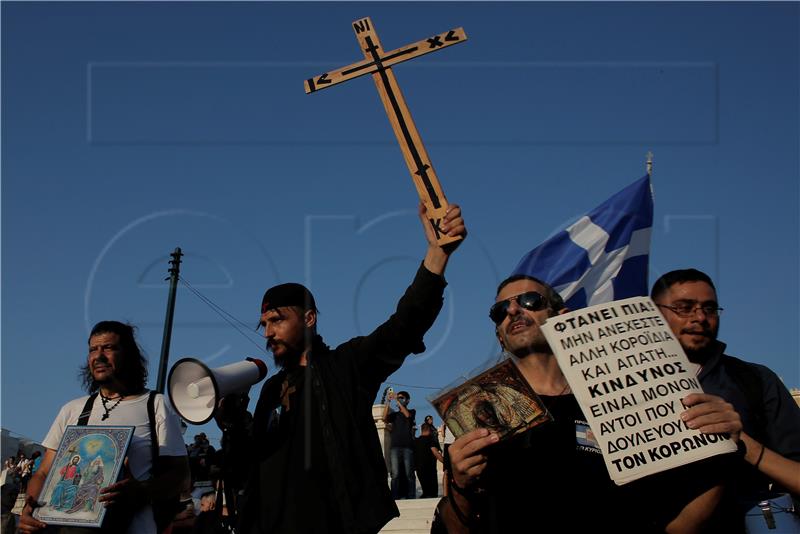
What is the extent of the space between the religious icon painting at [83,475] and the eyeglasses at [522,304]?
216cm

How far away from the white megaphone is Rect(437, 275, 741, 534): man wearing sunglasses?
1398 mm

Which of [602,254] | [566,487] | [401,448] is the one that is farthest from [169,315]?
[566,487]

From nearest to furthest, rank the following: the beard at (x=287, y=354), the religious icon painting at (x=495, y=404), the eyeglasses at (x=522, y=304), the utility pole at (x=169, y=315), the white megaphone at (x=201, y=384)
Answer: the religious icon painting at (x=495, y=404) < the eyeglasses at (x=522, y=304) < the white megaphone at (x=201, y=384) < the beard at (x=287, y=354) < the utility pole at (x=169, y=315)

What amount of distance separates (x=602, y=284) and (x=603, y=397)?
3.88 meters

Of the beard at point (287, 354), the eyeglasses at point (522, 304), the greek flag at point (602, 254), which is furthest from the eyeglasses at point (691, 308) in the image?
the greek flag at point (602, 254)

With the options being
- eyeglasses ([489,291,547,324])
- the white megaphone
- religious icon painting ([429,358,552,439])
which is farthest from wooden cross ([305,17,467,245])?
the white megaphone

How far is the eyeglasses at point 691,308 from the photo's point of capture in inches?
142

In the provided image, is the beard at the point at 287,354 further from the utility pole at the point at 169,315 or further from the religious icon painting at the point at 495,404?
the utility pole at the point at 169,315

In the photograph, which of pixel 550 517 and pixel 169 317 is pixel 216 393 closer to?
pixel 550 517

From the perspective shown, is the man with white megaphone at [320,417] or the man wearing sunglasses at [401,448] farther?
the man wearing sunglasses at [401,448]

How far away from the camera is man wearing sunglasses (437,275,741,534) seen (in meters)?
2.71

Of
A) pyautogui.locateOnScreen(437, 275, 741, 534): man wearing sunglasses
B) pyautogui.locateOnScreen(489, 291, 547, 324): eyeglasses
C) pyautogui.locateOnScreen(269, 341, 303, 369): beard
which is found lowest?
pyautogui.locateOnScreen(437, 275, 741, 534): man wearing sunglasses

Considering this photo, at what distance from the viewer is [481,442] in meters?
2.61

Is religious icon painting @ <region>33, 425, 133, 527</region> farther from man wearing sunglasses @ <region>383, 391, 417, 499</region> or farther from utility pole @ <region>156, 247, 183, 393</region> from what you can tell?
utility pole @ <region>156, 247, 183, 393</region>
